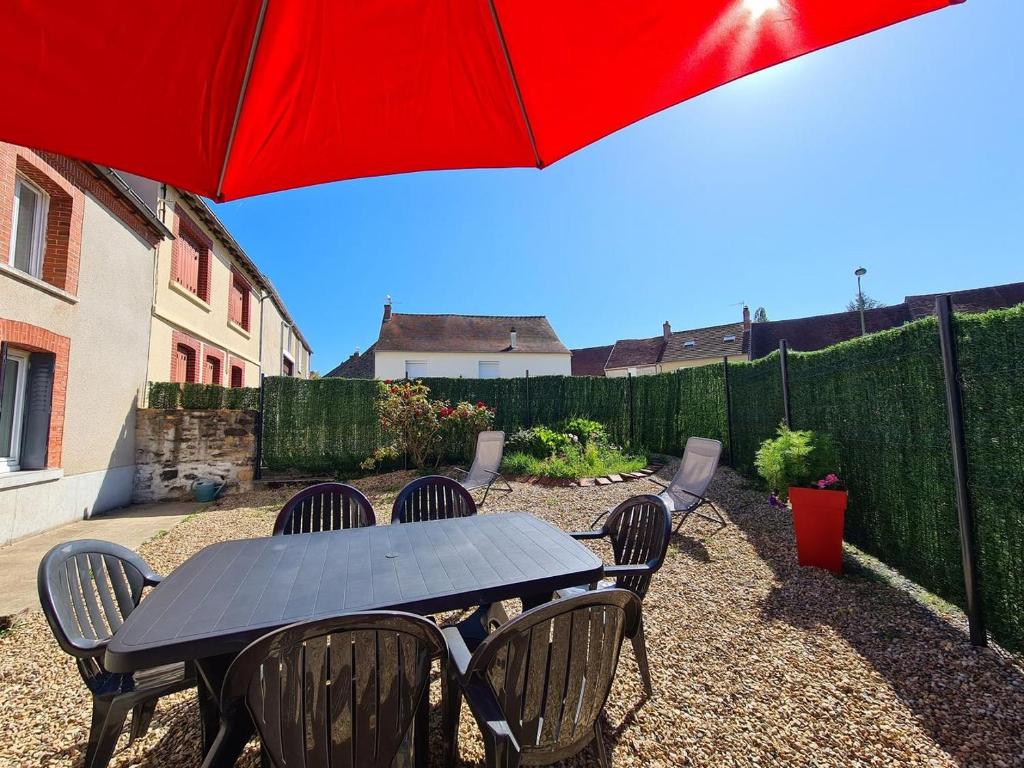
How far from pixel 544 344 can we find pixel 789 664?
21547 mm

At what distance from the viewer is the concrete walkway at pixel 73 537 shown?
3406 millimetres

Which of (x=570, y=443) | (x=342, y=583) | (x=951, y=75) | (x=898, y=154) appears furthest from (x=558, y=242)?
(x=342, y=583)

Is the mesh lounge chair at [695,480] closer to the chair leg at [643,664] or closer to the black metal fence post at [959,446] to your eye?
the black metal fence post at [959,446]

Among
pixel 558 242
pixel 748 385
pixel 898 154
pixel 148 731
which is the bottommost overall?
pixel 148 731

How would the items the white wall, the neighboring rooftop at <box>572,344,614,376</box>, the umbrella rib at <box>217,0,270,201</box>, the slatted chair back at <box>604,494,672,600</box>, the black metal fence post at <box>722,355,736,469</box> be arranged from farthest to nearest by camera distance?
1. the neighboring rooftop at <box>572,344,614,376</box>
2. the white wall
3. the black metal fence post at <box>722,355,736,469</box>
4. the slatted chair back at <box>604,494,672,600</box>
5. the umbrella rib at <box>217,0,270,201</box>

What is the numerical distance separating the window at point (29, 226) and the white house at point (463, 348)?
50.8ft

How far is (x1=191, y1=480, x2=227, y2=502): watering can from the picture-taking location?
→ 7262mm

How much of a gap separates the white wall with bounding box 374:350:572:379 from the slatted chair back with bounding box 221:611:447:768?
65.8 ft

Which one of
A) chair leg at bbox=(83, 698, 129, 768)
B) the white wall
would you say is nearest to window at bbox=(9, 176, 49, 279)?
chair leg at bbox=(83, 698, 129, 768)

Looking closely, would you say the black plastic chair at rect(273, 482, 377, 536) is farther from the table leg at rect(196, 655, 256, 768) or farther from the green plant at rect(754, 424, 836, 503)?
the green plant at rect(754, 424, 836, 503)

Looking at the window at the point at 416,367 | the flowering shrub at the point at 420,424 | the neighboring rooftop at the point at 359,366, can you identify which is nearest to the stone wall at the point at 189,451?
the flowering shrub at the point at 420,424

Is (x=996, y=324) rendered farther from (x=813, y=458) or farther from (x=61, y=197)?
(x=61, y=197)

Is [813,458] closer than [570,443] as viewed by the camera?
Yes

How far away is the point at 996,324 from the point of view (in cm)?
249
